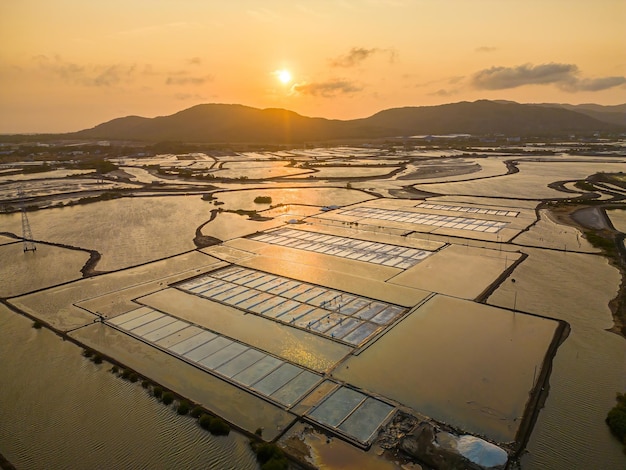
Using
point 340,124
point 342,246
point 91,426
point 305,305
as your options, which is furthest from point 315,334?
point 340,124

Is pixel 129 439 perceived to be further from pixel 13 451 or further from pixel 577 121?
pixel 577 121

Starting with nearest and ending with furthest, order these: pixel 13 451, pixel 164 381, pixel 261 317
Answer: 1. pixel 13 451
2. pixel 164 381
3. pixel 261 317

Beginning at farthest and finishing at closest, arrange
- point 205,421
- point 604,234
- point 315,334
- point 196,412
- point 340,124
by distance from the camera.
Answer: point 340,124, point 604,234, point 315,334, point 196,412, point 205,421

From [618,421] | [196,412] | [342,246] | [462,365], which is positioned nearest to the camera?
[618,421]

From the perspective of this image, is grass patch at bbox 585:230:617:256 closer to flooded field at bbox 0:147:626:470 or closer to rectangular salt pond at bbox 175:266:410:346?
flooded field at bbox 0:147:626:470

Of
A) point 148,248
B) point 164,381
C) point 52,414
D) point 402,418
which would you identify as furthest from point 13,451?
point 148,248

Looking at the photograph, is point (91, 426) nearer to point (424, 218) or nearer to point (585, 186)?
point (424, 218)

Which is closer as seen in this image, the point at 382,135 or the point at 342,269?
the point at 342,269
